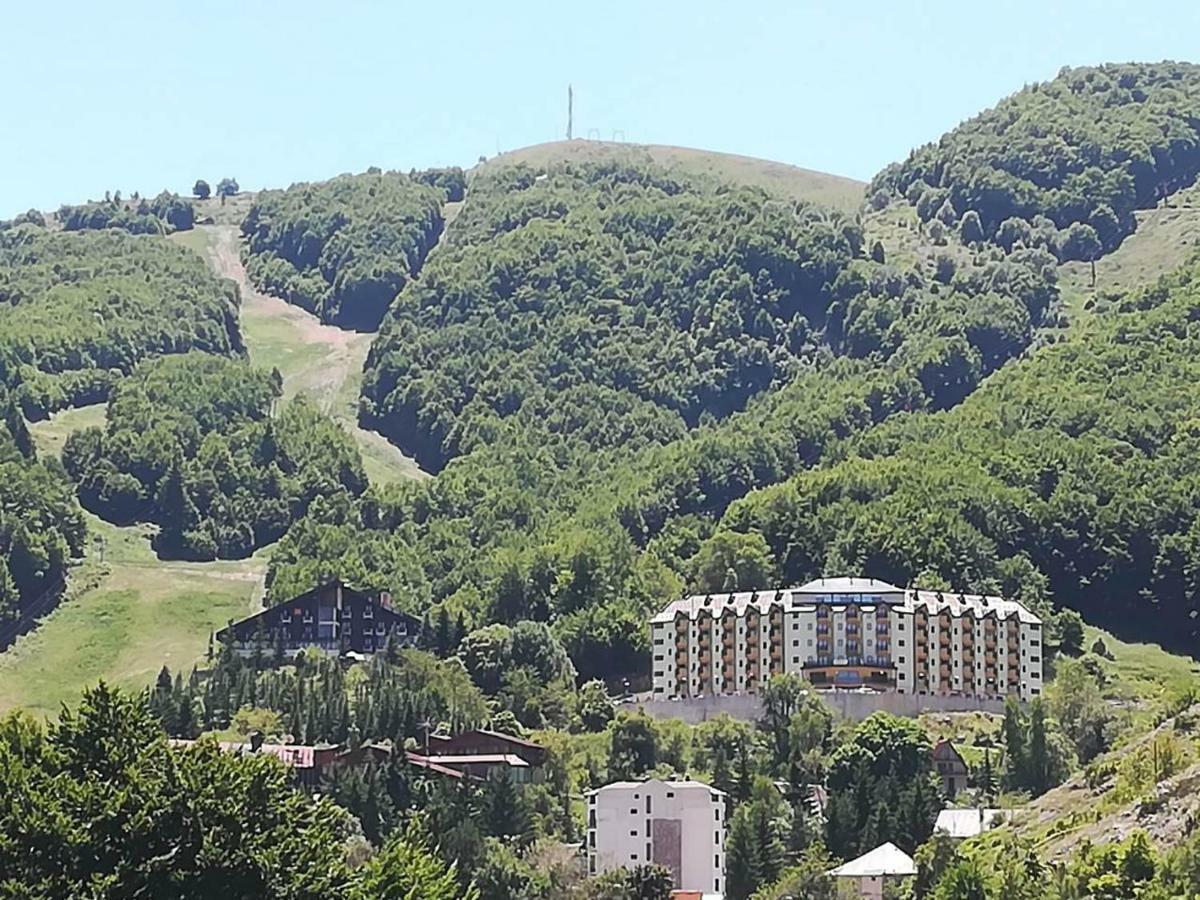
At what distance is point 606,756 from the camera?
134250 mm

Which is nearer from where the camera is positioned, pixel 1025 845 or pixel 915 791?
pixel 1025 845

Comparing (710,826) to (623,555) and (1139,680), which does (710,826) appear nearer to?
(1139,680)

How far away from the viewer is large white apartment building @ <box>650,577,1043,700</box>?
148 meters

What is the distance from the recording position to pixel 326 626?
165375 mm

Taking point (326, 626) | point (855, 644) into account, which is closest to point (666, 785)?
point (855, 644)

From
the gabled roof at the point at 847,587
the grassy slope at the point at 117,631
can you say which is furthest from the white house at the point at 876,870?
the grassy slope at the point at 117,631

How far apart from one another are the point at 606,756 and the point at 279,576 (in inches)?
2199

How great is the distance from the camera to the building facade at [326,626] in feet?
535

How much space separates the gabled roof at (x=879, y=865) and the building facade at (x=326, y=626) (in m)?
56.7

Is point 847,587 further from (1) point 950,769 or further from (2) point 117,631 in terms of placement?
(2) point 117,631

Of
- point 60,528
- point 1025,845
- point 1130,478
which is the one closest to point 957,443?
point 1130,478

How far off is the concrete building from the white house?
9568mm

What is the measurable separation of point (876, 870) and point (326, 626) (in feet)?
211

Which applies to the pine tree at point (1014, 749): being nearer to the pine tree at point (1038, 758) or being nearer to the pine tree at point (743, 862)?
the pine tree at point (1038, 758)
